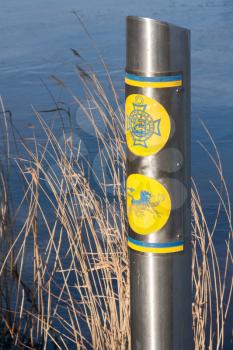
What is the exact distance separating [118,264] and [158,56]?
0.78 meters

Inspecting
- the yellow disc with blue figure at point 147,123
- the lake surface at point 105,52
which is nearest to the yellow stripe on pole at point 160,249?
the yellow disc with blue figure at point 147,123

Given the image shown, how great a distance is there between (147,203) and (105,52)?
184 inches

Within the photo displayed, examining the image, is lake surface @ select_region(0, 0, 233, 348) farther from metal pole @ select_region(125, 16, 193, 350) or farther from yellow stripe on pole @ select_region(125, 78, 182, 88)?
yellow stripe on pole @ select_region(125, 78, 182, 88)

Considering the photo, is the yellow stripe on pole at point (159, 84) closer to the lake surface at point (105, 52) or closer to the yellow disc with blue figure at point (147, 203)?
the yellow disc with blue figure at point (147, 203)

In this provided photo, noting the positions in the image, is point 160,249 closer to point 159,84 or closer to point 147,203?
point 147,203

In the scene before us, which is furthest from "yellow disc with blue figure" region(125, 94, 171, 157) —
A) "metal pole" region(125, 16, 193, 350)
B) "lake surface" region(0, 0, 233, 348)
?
"lake surface" region(0, 0, 233, 348)

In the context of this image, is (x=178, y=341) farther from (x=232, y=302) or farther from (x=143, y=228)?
(x=232, y=302)

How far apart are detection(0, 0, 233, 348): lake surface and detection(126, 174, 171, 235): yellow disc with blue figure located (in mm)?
2213

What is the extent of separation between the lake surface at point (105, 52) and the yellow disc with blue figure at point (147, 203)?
2.21m

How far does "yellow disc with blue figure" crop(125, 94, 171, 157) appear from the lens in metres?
1.54

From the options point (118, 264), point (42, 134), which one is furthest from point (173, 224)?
point (42, 134)

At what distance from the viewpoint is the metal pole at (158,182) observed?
1.52 meters

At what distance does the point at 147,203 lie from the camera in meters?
1.58

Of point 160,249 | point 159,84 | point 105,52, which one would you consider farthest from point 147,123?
point 105,52
